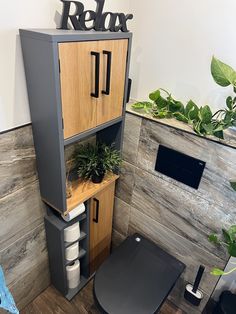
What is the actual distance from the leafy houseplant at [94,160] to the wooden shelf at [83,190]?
0.03 metres

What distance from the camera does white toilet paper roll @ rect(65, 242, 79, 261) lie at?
137cm

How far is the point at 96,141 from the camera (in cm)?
139

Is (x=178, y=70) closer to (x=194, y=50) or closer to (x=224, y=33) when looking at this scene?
(x=194, y=50)

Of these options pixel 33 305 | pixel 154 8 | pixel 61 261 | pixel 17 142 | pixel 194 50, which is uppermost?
pixel 154 8

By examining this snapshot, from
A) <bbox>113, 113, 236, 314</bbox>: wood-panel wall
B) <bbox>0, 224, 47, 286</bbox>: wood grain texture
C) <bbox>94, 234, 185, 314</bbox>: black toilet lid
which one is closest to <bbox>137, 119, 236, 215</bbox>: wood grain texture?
<bbox>113, 113, 236, 314</bbox>: wood-panel wall

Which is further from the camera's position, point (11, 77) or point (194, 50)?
point (194, 50)

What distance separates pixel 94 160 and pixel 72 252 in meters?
0.59

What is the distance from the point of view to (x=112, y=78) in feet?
3.36

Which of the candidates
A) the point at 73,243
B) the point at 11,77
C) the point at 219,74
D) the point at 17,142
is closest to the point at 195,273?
the point at 73,243

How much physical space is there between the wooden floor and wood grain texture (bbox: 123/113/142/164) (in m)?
0.97

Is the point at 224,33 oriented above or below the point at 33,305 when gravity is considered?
above

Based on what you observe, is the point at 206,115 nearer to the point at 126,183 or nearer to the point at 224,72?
the point at 224,72

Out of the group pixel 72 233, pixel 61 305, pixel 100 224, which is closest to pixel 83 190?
pixel 72 233

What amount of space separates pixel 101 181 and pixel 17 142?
19.5 inches
